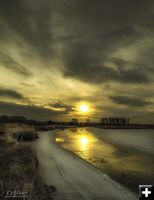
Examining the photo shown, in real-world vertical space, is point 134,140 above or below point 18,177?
below

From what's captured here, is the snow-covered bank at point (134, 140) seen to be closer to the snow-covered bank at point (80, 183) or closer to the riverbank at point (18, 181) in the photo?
the snow-covered bank at point (80, 183)

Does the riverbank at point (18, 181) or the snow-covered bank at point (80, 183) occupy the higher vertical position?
the riverbank at point (18, 181)

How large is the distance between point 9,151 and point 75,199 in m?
9.07

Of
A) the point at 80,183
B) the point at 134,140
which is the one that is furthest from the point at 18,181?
the point at 134,140

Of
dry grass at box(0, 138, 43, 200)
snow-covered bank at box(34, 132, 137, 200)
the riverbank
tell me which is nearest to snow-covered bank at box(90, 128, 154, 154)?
snow-covered bank at box(34, 132, 137, 200)

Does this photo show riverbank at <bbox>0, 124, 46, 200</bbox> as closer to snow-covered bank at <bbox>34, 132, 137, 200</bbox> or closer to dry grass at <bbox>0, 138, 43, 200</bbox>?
dry grass at <bbox>0, 138, 43, 200</bbox>

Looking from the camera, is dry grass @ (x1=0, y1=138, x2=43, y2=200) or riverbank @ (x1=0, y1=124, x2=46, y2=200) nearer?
riverbank @ (x1=0, y1=124, x2=46, y2=200)

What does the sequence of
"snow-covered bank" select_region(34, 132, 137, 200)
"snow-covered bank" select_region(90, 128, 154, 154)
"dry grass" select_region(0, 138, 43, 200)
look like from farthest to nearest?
"snow-covered bank" select_region(90, 128, 154, 154), "snow-covered bank" select_region(34, 132, 137, 200), "dry grass" select_region(0, 138, 43, 200)

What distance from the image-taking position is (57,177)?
14.5 meters

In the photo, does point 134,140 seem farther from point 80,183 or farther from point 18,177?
point 18,177

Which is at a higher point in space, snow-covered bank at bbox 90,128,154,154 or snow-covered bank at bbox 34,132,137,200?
snow-covered bank at bbox 90,128,154,154

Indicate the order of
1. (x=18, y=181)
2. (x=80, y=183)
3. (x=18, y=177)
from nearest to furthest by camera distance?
(x=18, y=181) → (x=18, y=177) → (x=80, y=183)

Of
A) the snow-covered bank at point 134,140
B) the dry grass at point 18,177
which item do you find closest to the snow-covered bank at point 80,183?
the dry grass at point 18,177

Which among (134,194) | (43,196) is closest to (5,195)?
(43,196)
